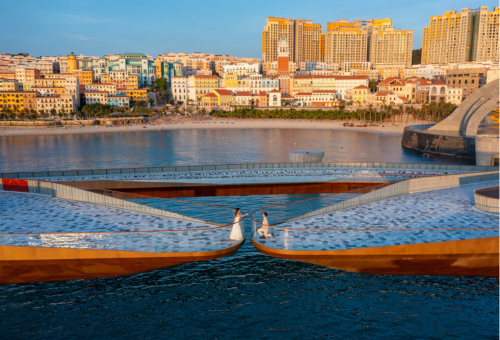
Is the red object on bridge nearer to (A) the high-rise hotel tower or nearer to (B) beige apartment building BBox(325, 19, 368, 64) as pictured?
(A) the high-rise hotel tower

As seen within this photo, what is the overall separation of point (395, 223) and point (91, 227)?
873cm

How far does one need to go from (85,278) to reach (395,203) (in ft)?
32.7

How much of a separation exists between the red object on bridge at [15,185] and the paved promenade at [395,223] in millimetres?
9450

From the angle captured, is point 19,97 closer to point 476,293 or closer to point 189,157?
point 189,157

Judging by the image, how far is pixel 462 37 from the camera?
13475 centimetres

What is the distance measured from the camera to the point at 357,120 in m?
80.4

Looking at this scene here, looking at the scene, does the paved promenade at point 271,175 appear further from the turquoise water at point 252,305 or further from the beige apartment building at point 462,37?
the beige apartment building at point 462,37

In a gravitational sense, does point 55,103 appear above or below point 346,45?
below

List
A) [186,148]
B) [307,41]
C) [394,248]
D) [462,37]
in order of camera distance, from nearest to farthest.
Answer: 1. [394,248]
2. [186,148]
3. [462,37]
4. [307,41]

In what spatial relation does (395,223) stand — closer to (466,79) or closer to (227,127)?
(227,127)

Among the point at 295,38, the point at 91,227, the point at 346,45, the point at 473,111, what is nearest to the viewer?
the point at 91,227

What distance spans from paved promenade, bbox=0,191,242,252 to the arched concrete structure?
32488 millimetres

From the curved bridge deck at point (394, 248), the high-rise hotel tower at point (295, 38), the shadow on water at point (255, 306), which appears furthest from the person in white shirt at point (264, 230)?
the high-rise hotel tower at point (295, 38)

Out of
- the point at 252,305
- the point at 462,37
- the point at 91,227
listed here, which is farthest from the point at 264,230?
the point at 462,37
